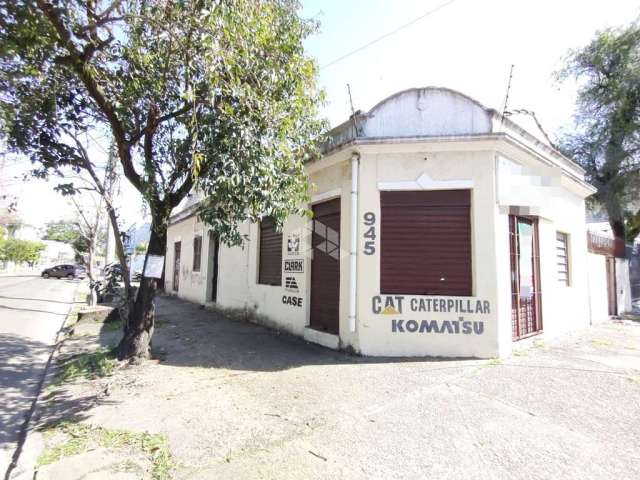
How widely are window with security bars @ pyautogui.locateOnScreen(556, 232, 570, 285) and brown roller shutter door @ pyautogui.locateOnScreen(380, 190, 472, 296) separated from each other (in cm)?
454

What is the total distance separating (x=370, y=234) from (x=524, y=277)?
340cm

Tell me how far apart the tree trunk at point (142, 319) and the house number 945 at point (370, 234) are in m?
3.29

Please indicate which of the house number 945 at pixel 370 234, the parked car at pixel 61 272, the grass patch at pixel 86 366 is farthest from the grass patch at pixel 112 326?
the parked car at pixel 61 272

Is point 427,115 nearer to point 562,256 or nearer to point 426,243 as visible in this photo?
point 426,243

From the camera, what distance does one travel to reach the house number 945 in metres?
5.95

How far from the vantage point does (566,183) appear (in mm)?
8781

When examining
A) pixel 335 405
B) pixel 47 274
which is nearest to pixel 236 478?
pixel 335 405

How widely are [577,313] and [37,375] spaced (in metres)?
11.5

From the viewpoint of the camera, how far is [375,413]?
372cm

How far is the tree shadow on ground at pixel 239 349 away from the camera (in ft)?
18.2

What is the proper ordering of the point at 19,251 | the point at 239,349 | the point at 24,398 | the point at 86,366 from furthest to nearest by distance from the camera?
the point at 19,251
the point at 239,349
the point at 86,366
the point at 24,398

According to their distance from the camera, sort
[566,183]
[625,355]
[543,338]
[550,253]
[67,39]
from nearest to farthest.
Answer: [67,39] → [625,355] → [543,338] → [550,253] → [566,183]

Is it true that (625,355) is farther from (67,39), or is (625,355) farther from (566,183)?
(67,39)

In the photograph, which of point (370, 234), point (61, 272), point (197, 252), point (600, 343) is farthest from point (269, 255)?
point (61, 272)
